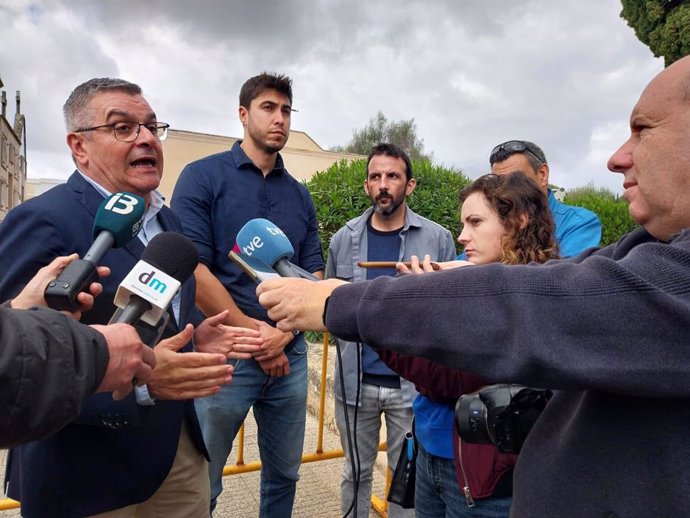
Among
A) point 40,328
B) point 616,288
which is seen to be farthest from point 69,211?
point 616,288

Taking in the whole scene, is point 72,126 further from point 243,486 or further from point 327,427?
point 327,427

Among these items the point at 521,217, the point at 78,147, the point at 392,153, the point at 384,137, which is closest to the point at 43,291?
the point at 78,147

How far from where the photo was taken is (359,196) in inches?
271

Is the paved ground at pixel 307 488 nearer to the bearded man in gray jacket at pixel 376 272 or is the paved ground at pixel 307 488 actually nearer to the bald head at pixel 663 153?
the bearded man in gray jacket at pixel 376 272

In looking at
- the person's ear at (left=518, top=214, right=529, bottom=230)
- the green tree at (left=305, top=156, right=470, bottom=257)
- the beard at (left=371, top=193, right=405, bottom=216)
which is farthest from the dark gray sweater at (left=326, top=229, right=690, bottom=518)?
the green tree at (left=305, top=156, right=470, bottom=257)

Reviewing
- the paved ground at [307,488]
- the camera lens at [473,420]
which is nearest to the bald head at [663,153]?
the camera lens at [473,420]

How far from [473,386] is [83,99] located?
1.99 m

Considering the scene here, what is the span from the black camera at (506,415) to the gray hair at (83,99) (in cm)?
192

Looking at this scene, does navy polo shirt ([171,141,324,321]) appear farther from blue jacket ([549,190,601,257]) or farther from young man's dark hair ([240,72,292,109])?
blue jacket ([549,190,601,257])

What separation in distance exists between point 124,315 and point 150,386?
1.63 feet

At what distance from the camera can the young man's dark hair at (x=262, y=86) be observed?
325 centimetres

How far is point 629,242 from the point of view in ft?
4.00

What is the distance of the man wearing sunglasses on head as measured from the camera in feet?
8.95

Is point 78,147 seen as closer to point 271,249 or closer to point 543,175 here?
point 271,249
